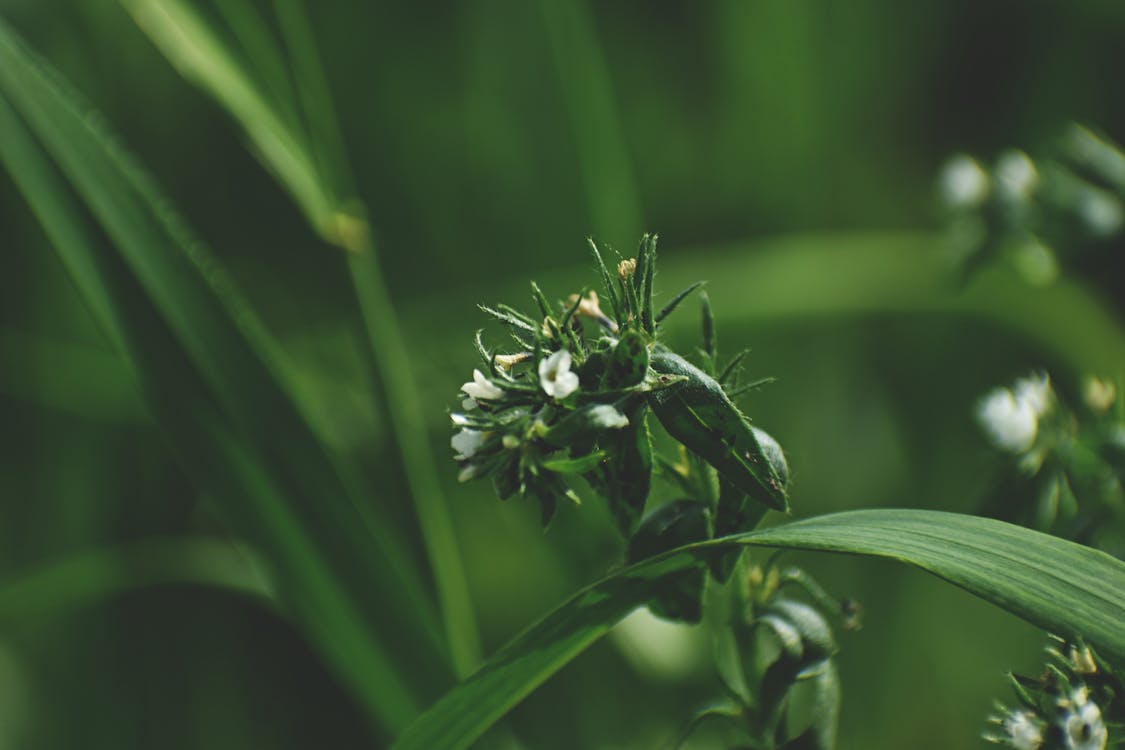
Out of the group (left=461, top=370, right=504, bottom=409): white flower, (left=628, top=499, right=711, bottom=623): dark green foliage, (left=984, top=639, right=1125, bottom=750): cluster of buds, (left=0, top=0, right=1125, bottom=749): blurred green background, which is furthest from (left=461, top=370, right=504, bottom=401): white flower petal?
(left=0, top=0, right=1125, bottom=749): blurred green background

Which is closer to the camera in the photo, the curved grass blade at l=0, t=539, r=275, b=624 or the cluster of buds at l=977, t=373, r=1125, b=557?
the cluster of buds at l=977, t=373, r=1125, b=557

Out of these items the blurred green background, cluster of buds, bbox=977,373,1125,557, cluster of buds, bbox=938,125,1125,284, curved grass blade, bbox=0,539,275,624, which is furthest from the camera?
the blurred green background

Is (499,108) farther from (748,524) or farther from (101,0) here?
(748,524)

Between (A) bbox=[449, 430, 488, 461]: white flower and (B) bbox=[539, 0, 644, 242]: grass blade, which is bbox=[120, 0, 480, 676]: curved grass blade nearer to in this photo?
(B) bbox=[539, 0, 644, 242]: grass blade

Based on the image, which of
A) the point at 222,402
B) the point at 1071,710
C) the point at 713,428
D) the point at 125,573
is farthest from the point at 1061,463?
the point at 125,573

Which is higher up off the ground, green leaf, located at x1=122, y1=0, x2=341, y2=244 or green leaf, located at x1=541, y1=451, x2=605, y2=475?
green leaf, located at x1=122, y1=0, x2=341, y2=244

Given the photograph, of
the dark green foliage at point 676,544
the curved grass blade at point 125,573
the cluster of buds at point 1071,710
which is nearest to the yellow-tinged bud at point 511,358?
the dark green foliage at point 676,544

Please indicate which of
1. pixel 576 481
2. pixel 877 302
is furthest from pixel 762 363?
pixel 576 481

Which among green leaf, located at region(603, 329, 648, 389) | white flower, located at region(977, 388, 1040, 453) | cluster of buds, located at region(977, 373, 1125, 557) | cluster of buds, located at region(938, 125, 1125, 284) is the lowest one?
cluster of buds, located at region(977, 373, 1125, 557)

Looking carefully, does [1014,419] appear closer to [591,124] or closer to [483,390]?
[483,390]
